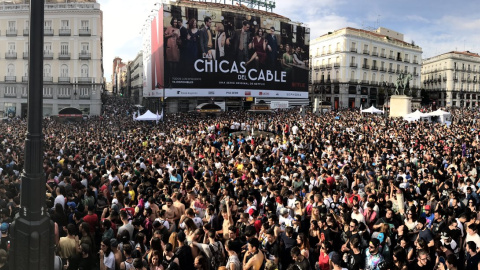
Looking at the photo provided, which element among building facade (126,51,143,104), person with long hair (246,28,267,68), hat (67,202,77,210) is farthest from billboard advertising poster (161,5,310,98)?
hat (67,202,77,210)

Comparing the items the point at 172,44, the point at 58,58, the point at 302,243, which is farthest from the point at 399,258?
the point at 58,58

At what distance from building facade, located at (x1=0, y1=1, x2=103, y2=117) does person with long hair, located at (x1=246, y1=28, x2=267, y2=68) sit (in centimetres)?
2164

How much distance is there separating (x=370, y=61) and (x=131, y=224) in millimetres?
71030

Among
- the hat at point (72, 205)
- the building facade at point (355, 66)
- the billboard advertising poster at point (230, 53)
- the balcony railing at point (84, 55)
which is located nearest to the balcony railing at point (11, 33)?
the balcony railing at point (84, 55)

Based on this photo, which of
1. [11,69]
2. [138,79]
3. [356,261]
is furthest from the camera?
[138,79]

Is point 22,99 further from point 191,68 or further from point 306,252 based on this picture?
point 306,252

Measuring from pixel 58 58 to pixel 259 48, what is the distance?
27.8 metres

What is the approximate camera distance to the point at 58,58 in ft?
163

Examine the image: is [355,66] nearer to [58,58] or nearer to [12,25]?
[58,58]

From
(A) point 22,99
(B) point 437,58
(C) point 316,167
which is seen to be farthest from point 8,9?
(B) point 437,58

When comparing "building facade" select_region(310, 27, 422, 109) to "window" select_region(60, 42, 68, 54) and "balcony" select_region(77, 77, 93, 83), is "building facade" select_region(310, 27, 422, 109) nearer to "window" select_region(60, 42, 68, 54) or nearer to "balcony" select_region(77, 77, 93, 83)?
"balcony" select_region(77, 77, 93, 83)

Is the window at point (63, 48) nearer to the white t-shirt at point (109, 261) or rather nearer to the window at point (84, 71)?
the window at point (84, 71)

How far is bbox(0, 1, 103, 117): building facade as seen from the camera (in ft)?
161

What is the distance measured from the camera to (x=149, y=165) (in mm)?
12539
